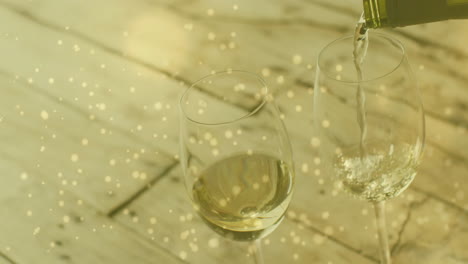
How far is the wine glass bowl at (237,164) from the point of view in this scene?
2.25 ft

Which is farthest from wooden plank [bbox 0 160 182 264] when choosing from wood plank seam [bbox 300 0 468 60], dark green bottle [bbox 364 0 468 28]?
wood plank seam [bbox 300 0 468 60]

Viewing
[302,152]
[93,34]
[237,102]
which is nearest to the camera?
[237,102]

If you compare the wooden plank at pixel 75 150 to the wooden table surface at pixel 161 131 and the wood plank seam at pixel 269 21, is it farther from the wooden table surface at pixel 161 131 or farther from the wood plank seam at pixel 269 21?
the wood plank seam at pixel 269 21

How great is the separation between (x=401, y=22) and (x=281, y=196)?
211 millimetres

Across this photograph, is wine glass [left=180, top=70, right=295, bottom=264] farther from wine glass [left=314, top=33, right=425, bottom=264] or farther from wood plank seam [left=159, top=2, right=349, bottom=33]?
wood plank seam [left=159, top=2, right=349, bottom=33]

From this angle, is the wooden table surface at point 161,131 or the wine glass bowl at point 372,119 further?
the wooden table surface at point 161,131

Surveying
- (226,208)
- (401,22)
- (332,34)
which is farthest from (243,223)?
(332,34)

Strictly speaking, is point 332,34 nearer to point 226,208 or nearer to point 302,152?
point 302,152

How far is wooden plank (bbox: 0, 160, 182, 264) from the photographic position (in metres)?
0.90

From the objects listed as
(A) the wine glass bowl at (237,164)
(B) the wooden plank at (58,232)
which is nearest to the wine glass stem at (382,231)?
(A) the wine glass bowl at (237,164)

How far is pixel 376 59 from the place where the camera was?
702 millimetres

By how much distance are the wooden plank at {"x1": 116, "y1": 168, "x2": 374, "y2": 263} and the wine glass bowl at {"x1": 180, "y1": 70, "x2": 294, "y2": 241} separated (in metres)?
0.15

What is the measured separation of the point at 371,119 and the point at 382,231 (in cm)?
14

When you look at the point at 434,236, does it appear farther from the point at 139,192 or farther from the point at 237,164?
the point at 139,192
